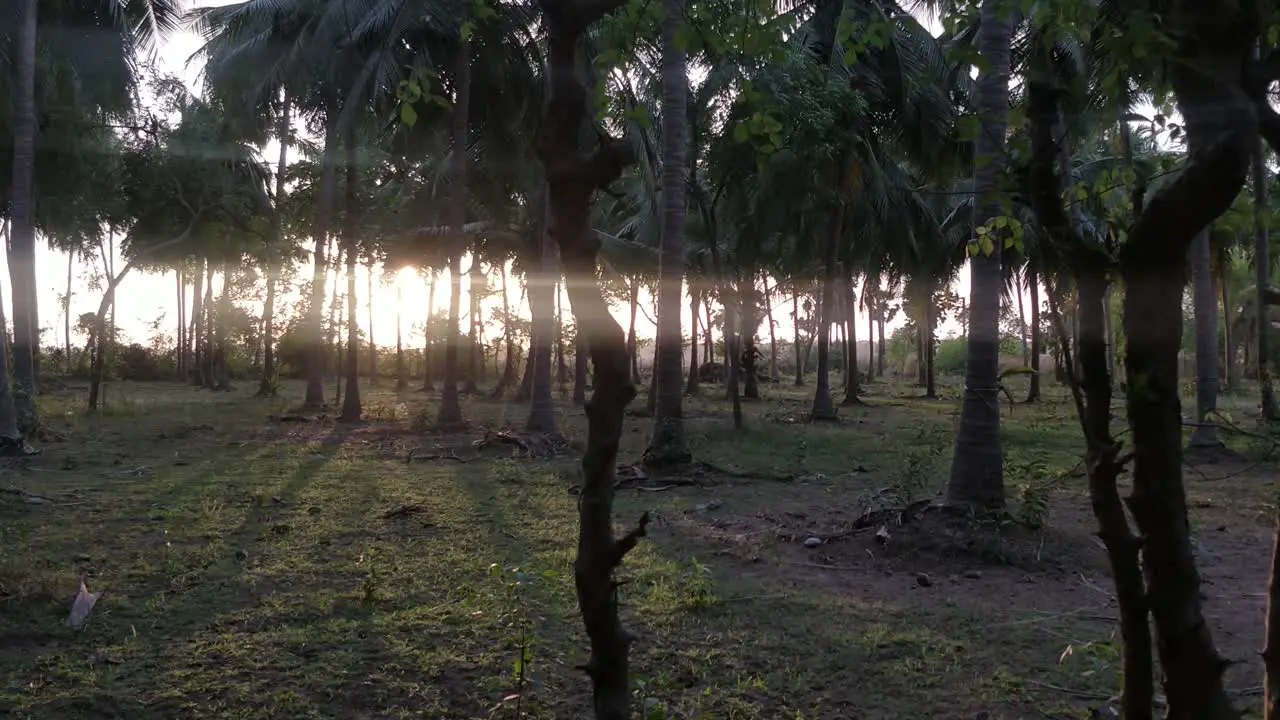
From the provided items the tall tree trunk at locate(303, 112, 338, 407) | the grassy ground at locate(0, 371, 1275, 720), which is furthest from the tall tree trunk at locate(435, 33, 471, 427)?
the grassy ground at locate(0, 371, 1275, 720)

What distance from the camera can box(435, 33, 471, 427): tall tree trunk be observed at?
52.0 ft

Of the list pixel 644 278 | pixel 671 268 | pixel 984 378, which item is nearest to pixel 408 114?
pixel 984 378

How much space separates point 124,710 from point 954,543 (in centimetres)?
561

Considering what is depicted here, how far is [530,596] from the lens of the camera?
5.92 metres

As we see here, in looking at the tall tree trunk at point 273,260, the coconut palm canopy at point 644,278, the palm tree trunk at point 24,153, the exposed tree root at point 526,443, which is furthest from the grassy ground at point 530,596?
the tall tree trunk at point 273,260

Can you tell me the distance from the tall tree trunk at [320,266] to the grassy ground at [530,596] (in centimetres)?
801

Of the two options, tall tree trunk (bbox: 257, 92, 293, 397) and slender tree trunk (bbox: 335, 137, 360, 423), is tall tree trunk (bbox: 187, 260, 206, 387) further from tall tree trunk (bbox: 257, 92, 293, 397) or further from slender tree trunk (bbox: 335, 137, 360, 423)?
slender tree trunk (bbox: 335, 137, 360, 423)

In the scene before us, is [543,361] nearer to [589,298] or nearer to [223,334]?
[589,298]

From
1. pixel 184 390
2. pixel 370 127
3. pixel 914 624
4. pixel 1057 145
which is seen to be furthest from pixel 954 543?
pixel 184 390

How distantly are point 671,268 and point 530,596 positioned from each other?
6582 mm

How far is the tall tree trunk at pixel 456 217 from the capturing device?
15859 millimetres

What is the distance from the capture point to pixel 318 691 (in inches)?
172

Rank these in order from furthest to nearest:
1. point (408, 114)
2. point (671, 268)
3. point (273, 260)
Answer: point (273, 260) → point (671, 268) → point (408, 114)

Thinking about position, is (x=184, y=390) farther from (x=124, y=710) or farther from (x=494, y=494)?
(x=124, y=710)
